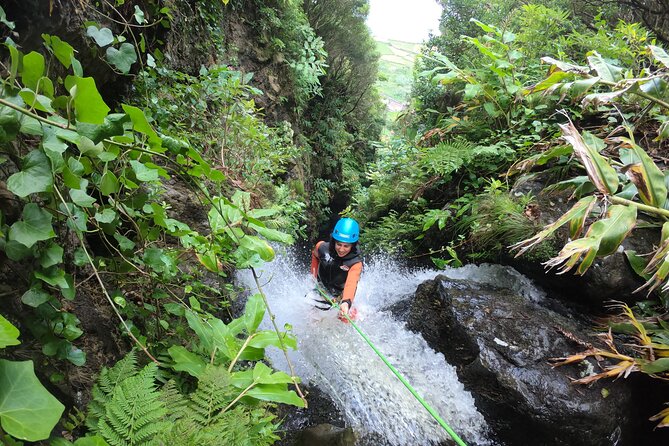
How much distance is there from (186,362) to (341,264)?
10.4 feet

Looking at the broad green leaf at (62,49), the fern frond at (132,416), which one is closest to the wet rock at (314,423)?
the fern frond at (132,416)

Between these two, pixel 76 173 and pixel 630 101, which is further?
pixel 630 101

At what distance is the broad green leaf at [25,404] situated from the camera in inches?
32.1

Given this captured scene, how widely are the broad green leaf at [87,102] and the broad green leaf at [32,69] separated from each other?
0.28ft

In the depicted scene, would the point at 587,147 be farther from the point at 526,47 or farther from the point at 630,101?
the point at 526,47

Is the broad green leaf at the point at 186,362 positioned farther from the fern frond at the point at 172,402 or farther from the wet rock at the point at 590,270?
the wet rock at the point at 590,270

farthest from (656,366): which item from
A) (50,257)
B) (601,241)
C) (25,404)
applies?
(50,257)

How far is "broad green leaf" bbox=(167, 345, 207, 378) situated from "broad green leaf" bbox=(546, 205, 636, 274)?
2320mm

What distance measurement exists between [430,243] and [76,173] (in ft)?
19.5

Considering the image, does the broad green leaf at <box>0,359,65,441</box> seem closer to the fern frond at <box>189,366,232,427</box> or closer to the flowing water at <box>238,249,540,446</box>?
the fern frond at <box>189,366,232,427</box>

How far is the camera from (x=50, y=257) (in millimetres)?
1220

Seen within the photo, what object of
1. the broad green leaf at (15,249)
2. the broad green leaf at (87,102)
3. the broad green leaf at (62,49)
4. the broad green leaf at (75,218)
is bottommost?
the broad green leaf at (15,249)

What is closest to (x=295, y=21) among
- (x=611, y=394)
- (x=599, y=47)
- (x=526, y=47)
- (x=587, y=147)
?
(x=526, y=47)

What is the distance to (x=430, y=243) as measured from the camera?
651cm
